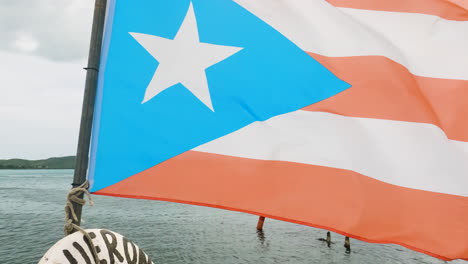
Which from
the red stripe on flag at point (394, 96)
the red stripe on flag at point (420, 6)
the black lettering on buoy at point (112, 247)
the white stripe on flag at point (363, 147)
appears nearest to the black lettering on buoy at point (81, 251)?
the black lettering on buoy at point (112, 247)

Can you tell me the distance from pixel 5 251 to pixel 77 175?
38914mm

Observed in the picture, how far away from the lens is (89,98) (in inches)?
103

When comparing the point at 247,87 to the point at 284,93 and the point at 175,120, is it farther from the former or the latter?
the point at 175,120

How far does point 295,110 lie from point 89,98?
191 centimetres

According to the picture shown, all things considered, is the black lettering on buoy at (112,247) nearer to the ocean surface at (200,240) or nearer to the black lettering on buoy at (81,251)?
the black lettering on buoy at (81,251)

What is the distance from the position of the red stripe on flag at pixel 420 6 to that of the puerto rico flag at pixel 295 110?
1 cm

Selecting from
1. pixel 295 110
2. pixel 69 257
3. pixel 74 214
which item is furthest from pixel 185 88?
pixel 69 257

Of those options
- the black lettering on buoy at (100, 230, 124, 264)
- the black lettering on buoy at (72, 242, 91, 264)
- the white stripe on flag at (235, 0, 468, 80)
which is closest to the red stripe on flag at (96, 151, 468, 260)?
the black lettering on buoy at (100, 230, 124, 264)

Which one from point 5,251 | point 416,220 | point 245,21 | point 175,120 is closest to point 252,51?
point 245,21

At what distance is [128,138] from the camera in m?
3.05

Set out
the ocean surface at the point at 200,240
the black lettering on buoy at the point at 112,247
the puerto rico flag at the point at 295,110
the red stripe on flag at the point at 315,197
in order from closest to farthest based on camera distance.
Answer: the black lettering on buoy at the point at 112,247 → the red stripe on flag at the point at 315,197 → the puerto rico flag at the point at 295,110 → the ocean surface at the point at 200,240

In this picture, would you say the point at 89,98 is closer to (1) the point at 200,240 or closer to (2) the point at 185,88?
(2) the point at 185,88

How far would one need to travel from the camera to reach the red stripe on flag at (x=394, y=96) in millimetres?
3133

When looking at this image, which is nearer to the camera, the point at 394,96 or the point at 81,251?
the point at 81,251
